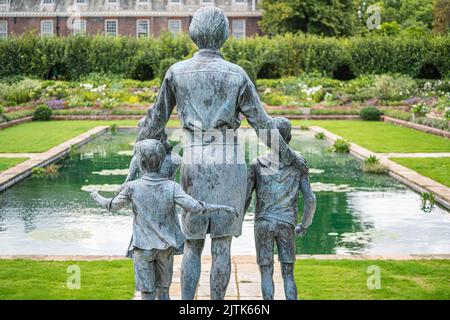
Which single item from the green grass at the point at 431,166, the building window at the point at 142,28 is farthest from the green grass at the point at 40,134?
the building window at the point at 142,28

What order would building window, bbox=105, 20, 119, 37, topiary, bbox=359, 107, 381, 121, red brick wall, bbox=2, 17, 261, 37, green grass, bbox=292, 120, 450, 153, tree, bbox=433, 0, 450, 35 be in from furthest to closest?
building window, bbox=105, 20, 119, 37, red brick wall, bbox=2, 17, 261, 37, tree, bbox=433, 0, 450, 35, topiary, bbox=359, 107, 381, 121, green grass, bbox=292, 120, 450, 153

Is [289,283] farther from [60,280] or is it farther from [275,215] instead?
[60,280]

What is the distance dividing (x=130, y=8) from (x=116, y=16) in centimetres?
108

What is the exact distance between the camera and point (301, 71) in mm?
39812

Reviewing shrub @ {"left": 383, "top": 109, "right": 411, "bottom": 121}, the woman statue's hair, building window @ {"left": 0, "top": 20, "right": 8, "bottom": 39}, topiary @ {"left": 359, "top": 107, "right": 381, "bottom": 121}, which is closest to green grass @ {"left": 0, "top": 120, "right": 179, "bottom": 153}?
topiary @ {"left": 359, "top": 107, "right": 381, "bottom": 121}

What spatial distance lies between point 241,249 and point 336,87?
27083mm

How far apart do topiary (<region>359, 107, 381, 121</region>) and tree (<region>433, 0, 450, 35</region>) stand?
23.4 m

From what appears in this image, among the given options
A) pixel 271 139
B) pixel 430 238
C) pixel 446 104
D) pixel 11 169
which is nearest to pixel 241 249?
pixel 430 238

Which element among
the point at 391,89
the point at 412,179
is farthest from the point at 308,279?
the point at 391,89

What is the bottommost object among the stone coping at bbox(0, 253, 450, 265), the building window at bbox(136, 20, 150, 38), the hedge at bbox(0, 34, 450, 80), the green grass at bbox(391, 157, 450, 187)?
the green grass at bbox(391, 157, 450, 187)

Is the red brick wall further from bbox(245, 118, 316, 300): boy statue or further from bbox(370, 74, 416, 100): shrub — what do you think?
bbox(245, 118, 316, 300): boy statue

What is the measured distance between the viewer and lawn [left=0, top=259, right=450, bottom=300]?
6.90m

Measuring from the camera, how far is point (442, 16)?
4947 centimetres

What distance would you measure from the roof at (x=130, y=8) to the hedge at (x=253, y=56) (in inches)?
483
